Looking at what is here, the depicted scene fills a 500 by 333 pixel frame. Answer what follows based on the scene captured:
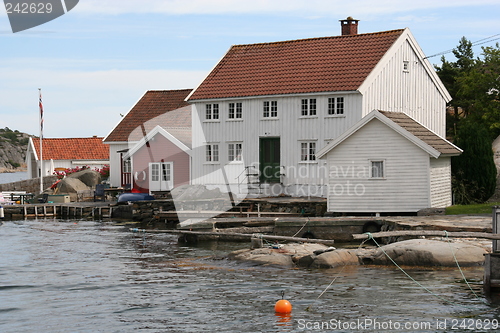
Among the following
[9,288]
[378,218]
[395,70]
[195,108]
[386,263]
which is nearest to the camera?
[9,288]

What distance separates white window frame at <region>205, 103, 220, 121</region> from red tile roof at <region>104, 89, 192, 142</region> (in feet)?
27.1

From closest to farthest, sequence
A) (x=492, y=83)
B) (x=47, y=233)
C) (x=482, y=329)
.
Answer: (x=482, y=329), (x=47, y=233), (x=492, y=83)

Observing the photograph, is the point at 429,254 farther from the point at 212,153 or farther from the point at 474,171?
the point at 212,153

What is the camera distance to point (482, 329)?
16812 millimetres

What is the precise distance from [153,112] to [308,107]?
1823 cm

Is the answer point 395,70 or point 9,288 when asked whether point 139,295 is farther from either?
point 395,70

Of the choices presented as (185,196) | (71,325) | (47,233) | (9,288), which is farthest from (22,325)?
(185,196)

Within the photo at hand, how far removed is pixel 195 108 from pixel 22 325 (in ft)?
92.6

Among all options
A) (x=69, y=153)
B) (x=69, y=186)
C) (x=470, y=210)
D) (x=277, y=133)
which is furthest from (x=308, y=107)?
(x=69, y=153)

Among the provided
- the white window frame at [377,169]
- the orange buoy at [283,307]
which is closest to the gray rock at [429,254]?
the orange buoy at [283,307]

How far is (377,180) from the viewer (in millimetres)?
33656

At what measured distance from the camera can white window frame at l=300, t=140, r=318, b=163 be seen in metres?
41.1

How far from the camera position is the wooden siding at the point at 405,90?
133 feet

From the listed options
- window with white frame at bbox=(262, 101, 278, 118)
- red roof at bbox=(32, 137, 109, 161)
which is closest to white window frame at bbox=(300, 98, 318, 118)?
window with white frame at bbox=(262, 101, 278, 118)
